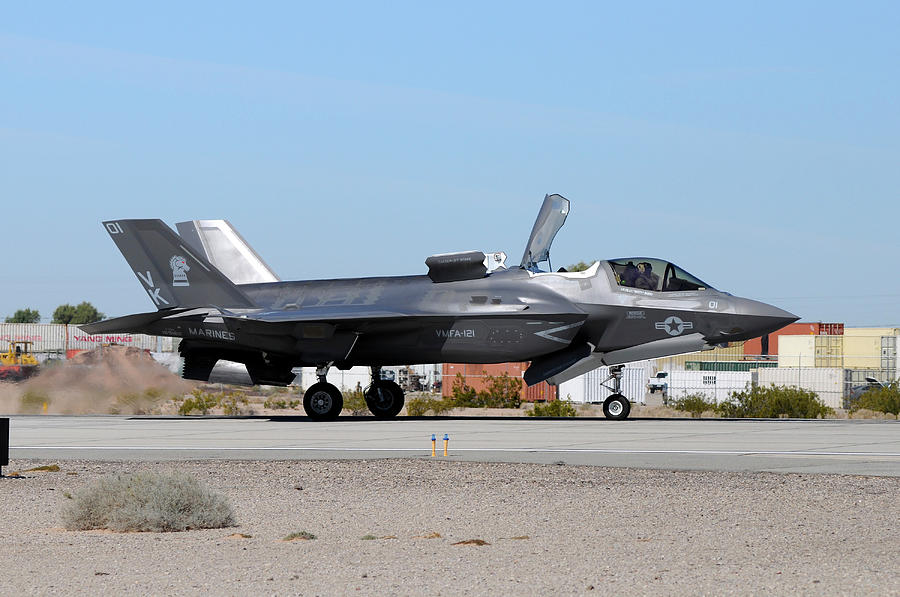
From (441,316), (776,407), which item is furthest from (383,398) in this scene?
(776,407)

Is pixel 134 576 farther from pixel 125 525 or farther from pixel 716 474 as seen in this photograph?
pixel 716 474

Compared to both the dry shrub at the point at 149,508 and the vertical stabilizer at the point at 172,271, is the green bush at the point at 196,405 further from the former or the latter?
the dry shrub at the point at 149,508

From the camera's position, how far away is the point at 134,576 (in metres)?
7.61

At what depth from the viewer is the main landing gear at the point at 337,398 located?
85.4ft

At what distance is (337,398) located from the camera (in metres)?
26.1

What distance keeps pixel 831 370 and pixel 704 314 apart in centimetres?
2491

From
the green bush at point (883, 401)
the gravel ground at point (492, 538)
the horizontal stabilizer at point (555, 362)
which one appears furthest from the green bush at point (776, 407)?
the gravel ground at point (492, 538)

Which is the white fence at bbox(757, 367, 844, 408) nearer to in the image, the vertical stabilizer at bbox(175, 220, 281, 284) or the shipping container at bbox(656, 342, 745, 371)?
the shipping container at bbox(656, 342, 745, 371)

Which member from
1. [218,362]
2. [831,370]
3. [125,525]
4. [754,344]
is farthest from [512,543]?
[754,344]

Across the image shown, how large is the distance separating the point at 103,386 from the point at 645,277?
1532 centimetres

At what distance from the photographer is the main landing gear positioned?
85.4 feet

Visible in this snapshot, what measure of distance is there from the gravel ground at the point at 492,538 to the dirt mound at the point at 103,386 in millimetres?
17610

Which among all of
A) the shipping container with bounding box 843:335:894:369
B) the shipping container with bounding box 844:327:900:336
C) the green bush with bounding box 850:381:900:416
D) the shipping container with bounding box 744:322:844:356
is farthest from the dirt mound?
the shipping container with bounding box 844:327:900:336

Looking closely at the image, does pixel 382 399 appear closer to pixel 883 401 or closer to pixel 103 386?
pixel 103 386
